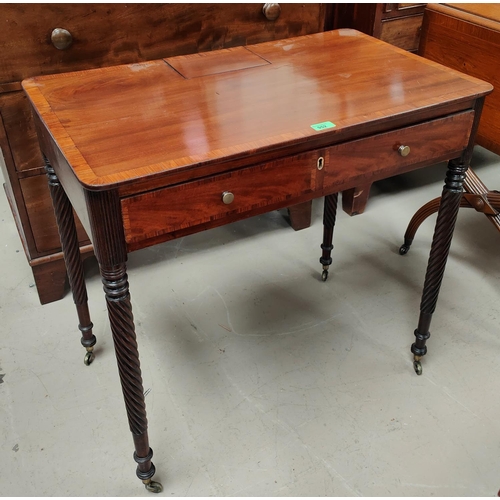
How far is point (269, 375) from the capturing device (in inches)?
73.2

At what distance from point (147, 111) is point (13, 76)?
1.99 ft

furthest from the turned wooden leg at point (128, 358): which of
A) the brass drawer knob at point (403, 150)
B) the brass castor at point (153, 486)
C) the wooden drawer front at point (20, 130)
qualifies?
the wooden drawer front at point (20, 130)

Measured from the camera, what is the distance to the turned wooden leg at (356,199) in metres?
2.57

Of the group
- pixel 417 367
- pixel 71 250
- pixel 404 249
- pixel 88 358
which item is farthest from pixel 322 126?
pixel 404 249

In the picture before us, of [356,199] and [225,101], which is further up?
[225,101]

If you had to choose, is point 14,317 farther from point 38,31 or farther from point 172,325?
point 38,31

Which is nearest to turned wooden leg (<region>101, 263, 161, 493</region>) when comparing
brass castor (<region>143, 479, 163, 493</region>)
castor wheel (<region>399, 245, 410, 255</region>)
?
brass castor (<region>143, 479, 163, 493</region>)

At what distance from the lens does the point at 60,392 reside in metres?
1.81

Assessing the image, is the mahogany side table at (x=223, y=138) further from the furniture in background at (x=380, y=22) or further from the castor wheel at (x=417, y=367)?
the furniture in background at (x=380, y=22)

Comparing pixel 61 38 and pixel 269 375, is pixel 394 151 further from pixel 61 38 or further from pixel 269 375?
pixel 61 38

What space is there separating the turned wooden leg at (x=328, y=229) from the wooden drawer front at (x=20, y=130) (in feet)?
3.13

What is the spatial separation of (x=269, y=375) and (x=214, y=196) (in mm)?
795

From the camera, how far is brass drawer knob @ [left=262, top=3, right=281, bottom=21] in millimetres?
1987

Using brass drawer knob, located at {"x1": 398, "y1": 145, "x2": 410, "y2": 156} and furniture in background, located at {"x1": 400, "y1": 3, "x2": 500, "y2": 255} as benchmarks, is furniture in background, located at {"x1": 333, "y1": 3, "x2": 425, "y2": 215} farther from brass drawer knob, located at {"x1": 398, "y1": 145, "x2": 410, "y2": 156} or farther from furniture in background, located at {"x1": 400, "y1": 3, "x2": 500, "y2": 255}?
brass drawer knob, located at {"x1": 398, "y1": 145, "x2": 410, "y2": 156}
